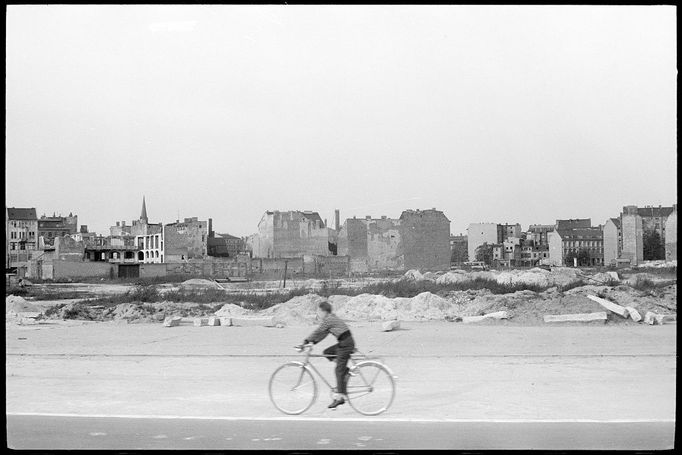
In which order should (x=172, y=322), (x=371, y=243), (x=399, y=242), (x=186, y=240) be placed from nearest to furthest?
(x=172, y=322), (x=186, y=240), (x=371, y=243), (x=399, y=242)

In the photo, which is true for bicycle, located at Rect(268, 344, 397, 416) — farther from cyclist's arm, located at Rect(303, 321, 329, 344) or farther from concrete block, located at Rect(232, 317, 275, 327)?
concrete block, located at Rect(232, 317, 275, 327)

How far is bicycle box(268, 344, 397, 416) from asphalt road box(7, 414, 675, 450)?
346 millimetres

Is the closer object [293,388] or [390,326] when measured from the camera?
[293,388]

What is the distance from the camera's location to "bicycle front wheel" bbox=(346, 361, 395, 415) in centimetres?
826

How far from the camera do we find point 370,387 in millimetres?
8297

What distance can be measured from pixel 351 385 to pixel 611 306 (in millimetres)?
17614

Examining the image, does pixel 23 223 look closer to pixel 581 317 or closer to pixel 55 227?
pixel 55 227

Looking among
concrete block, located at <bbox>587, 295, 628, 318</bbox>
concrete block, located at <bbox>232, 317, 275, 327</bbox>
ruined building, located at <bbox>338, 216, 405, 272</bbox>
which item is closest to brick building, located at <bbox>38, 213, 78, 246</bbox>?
concrete block, located at <bbox>232, 317, 275, 327</bbox>

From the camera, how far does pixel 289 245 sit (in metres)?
29.5

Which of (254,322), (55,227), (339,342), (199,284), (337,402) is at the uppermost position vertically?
(55,227)

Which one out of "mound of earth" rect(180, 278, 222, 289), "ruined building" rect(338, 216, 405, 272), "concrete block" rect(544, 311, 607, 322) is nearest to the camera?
"concrete block" rect(544, 311, 607, 322)

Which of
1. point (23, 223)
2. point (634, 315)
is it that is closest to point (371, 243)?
point (634, 315)

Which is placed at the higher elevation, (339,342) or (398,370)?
(339,342)

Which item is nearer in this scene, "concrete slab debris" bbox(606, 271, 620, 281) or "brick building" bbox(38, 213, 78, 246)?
"brick building" bbox(38, 213, 78, 246)
